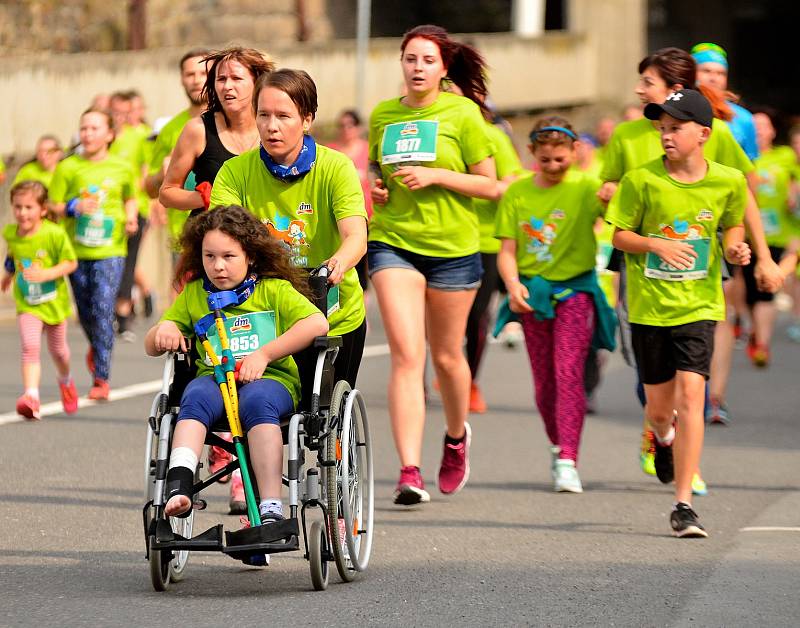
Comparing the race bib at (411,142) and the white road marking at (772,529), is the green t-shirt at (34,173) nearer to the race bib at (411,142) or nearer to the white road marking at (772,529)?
the race bib at (411,142)

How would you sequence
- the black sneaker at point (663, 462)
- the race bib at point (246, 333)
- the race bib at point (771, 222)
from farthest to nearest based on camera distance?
the race bib at point (771, 222) < the black sneaker at point (663, 462) < the race bib at point (246, 333)

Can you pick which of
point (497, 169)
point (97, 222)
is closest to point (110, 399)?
point (97, 222)

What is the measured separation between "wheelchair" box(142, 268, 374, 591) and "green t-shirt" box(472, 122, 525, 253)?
246 cm

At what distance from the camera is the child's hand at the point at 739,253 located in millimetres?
8023

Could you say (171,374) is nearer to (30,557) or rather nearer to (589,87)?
Answer: (30,557)

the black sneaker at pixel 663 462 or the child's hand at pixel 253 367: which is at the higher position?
the child's hand at pixel 253 367

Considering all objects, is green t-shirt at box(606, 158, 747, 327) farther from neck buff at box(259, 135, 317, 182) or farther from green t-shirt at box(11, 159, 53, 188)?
green t-shirt at box(11, 159, 53, 188)

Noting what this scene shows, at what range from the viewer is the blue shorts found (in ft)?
21.1

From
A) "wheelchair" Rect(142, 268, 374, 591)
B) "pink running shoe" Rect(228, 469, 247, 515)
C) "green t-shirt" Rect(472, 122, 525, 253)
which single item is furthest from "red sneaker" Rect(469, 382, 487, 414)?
"wheelchair" Rect(142, 268, 374, 591)

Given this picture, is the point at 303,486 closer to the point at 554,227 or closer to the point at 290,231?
the point at 290,231

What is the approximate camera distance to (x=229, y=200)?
23.6 ft

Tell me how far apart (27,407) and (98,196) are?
114 inches

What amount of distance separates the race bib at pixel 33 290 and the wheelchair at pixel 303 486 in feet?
16.2

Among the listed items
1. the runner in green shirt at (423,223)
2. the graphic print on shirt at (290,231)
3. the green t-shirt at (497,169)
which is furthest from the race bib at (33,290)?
the graphic print on shirt at (290,231)
